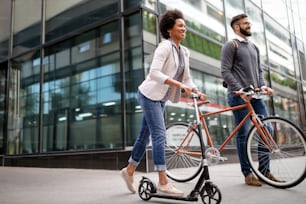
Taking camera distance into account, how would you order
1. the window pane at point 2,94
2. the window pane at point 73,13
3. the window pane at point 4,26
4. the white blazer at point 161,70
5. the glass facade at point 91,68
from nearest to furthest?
the white blazer at point 161,70, the glass facade at point 91,68, the window pane at point 73,13, the window pane at point 2,94, the window pane at point 4,26

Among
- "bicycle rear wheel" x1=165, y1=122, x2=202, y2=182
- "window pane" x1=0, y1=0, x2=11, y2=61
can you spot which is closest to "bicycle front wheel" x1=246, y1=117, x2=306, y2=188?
"bicycle rear wheel" x1=165, y1=122, x2=202, y2=182

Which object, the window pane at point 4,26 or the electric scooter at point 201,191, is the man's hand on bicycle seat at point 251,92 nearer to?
the electric scooter at point 201,191

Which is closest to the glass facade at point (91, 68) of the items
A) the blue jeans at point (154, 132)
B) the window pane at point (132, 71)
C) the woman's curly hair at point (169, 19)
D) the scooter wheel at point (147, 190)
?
the window pane at point (132, 71)

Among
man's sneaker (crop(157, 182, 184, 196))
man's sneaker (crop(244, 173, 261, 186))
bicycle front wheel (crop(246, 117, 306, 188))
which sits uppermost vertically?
bicycle front wheel (crop(246, 117, 306, 188))

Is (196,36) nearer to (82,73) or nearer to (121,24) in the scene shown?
(121,24)

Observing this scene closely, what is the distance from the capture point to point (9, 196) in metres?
3.08

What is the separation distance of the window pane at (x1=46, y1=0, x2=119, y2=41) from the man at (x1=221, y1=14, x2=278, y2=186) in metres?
3.86

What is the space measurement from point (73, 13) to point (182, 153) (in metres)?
5.83

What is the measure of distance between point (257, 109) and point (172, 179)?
1.33 meters

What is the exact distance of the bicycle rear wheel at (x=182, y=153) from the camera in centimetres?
357

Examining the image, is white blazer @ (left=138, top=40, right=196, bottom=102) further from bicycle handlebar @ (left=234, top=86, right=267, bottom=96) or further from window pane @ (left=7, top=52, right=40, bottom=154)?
window pane @ (left=7, top=52, right=40, bottom=154)

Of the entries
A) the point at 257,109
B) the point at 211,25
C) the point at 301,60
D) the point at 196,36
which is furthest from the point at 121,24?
the point at 301,60

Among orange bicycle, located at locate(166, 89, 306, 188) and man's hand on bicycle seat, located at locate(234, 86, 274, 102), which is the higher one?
man's hand on bicycle seat, located at locate(234, 86, 274, 102)

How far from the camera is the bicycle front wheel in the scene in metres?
2.79
